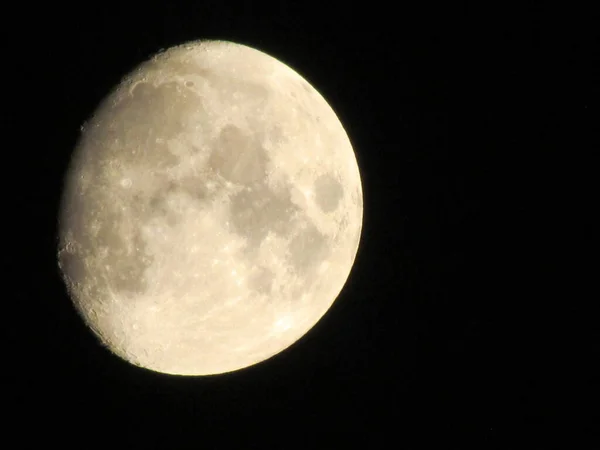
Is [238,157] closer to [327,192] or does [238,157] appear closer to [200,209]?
[200,209]

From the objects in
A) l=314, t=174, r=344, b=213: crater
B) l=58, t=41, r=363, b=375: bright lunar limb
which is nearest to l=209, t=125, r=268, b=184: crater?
l=58, t=41, r=363, b=375: bright lunar limb

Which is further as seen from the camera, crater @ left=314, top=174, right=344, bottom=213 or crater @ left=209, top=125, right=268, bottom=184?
crater @ left=314, top=174, right=344, bottom=213

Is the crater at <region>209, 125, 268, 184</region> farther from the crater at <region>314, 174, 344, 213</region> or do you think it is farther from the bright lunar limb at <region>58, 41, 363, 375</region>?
the crater at <region>314, 174, 344, 213</region>

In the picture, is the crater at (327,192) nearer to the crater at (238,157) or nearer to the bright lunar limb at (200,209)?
the bright lunar limb at (200,209)

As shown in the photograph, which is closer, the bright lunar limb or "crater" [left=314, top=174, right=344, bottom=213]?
the bright lunar limb

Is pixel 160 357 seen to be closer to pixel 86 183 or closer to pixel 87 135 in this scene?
pixel 86 183

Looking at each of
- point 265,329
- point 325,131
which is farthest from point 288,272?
point 325,131

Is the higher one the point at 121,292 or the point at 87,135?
the point at 87,135
